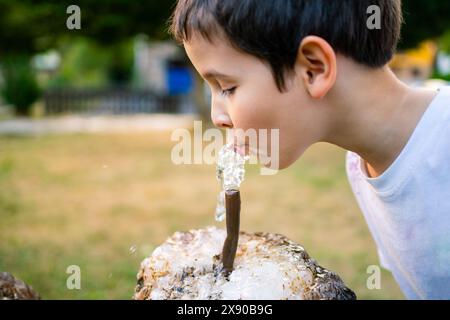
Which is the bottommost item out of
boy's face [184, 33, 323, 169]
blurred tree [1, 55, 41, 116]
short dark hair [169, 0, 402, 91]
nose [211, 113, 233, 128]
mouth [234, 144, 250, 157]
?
blurred tree [1, 55, 41, 116]

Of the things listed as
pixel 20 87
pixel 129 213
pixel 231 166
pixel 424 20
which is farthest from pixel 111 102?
pixel 231 166

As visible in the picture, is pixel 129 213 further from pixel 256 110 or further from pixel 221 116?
pixel 256 110

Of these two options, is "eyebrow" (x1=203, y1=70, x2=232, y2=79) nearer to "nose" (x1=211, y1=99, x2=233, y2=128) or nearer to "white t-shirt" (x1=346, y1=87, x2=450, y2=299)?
"nose" (x1=211, y1=99, x2=233, y2=128)

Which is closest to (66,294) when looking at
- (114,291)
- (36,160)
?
(114,291)

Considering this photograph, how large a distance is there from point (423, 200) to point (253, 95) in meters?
0.58

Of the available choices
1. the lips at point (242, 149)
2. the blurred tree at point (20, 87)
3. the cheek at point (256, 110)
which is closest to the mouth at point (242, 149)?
the lips at point (242, 149)

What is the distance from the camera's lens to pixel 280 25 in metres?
1.34

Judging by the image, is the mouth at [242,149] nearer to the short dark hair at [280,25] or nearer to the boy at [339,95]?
the boy at [339,95]

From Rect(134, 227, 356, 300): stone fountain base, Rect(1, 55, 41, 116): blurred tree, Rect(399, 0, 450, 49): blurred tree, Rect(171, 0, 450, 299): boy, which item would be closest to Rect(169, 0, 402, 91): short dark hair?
Rect(171, 0, 450, 299): boy

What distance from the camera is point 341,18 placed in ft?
4.47

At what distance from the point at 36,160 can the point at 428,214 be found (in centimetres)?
757

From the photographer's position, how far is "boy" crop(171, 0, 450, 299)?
135 cm

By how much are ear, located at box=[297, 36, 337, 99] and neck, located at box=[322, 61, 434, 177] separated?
58 mm

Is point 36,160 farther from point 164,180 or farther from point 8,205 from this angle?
point 8,205
